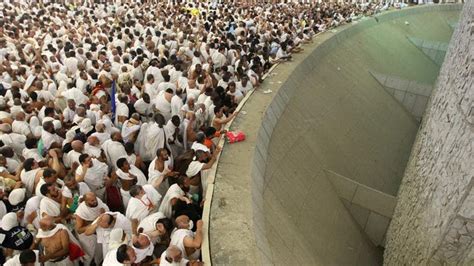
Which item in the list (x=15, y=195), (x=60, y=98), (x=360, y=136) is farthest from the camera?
(x=360, y=136)

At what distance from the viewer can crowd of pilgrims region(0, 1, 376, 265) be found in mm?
4570

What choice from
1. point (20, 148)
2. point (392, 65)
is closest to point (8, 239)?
point (20, 148)

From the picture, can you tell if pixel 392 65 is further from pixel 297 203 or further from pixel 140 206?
pixel 140 206

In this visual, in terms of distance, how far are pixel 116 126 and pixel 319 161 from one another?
4.77 m

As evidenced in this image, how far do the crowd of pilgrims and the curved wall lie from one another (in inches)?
18.5

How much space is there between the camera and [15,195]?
5160 mm

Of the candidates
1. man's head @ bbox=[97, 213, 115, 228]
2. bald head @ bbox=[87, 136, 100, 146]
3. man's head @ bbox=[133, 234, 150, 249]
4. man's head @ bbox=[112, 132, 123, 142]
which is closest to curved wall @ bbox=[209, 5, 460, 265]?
man's head @ bbox=[133, 234, 150, 249]

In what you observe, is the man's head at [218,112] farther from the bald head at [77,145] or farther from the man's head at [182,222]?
the man's head at [182,222]

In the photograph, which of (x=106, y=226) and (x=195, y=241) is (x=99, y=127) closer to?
(x=106, y=226)

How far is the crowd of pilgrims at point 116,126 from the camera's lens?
457 centimetres

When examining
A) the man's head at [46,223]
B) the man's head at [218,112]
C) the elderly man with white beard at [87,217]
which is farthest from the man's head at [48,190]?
the man's head at [218,112]

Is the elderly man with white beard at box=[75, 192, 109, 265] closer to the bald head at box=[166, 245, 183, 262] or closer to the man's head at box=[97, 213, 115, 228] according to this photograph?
the man's head at box=[97, 213, 115, 228]

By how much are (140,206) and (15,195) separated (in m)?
1.74

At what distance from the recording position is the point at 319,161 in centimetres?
944
